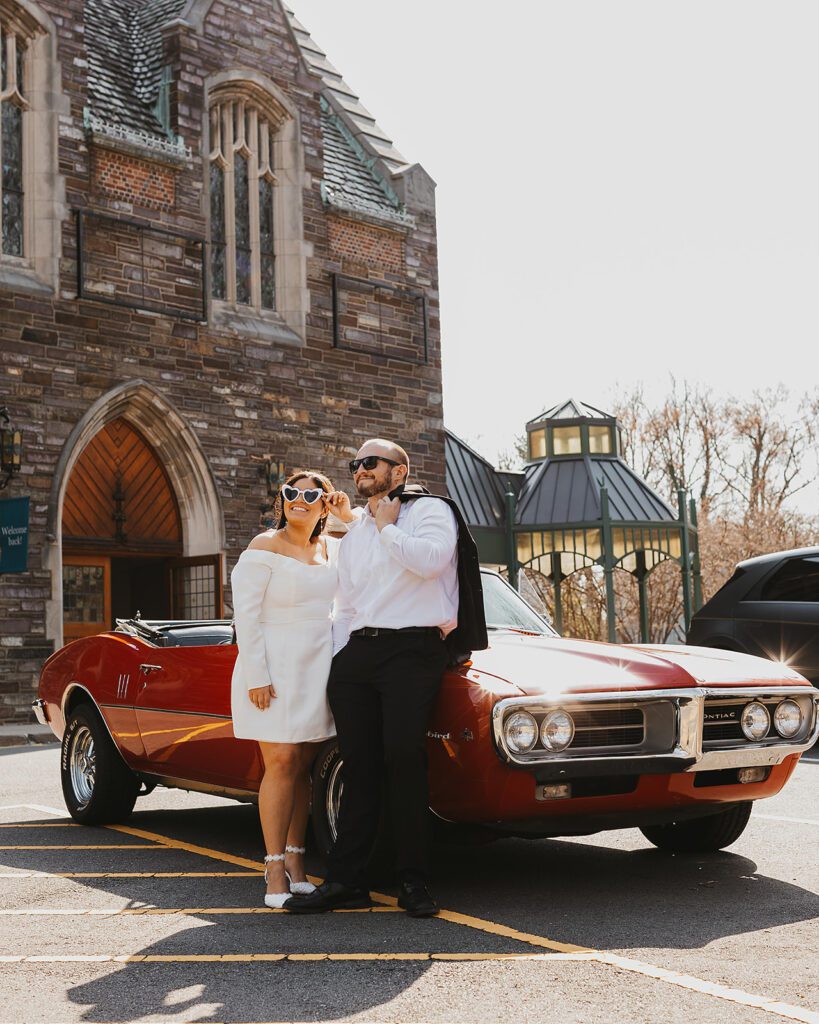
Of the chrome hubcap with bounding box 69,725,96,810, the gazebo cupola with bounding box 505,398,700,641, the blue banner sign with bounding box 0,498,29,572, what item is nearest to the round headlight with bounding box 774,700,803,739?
the chrome hubcap with bounding box 69,725,96,810

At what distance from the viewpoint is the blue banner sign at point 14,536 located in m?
16.3

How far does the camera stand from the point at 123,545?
1853 cm

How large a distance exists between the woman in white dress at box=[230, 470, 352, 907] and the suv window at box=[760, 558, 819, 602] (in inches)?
268

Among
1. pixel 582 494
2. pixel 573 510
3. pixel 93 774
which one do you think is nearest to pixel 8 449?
pixel 93 774

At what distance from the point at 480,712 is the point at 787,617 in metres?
6.75

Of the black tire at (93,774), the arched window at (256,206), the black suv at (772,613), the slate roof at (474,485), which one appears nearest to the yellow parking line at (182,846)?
the black tire at (93,774)

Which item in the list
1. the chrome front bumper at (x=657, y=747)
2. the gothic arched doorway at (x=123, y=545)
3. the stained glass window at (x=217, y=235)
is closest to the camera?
the chrome front bumper at (x=657, y=747)

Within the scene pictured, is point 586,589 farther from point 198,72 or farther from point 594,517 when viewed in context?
point 198,72

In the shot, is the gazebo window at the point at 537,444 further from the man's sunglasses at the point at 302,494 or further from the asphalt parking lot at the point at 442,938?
the man's sunglasses at the point at 302,494

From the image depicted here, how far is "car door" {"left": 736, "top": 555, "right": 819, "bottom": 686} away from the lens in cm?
1124

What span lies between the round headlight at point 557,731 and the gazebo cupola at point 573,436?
23714mm

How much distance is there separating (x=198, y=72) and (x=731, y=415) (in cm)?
2997

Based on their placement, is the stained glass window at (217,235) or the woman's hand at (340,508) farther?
the stained glass window at (217,235)

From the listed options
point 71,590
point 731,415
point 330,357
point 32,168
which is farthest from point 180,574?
point 731,415
